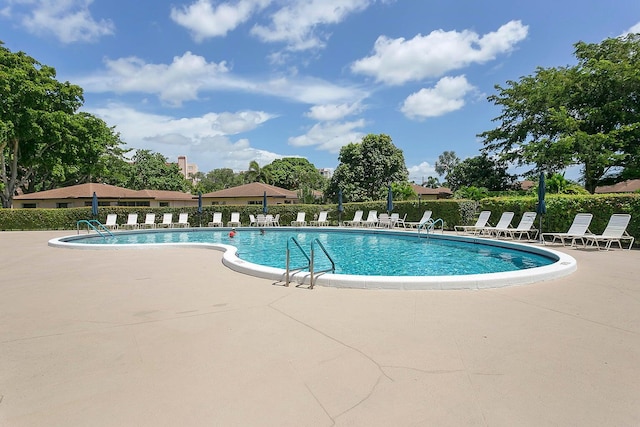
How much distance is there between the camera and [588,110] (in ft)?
78.9

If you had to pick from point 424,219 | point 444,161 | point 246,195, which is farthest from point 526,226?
point 444,161

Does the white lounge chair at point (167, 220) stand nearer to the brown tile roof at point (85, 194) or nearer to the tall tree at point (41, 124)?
the tall tree at point (41, 124)

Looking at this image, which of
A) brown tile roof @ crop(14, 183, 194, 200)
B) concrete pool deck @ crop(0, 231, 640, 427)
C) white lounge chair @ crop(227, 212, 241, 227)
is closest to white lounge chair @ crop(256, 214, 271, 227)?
white lounge chair @ crop(227, 212, 241, 227)

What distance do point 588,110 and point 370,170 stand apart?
56.0ft

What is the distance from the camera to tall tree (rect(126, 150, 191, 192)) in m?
47.6

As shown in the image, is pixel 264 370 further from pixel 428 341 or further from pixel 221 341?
pixel 428 341

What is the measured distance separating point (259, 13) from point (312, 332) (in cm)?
1580

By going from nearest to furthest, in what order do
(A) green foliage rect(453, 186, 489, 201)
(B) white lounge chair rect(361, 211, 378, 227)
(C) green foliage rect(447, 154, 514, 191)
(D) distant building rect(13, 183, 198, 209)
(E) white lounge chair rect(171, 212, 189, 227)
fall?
(B) white lounge chair rect(361, 211, 378, 227), (E) white lounge chair rect(171, 212, 189, 227), (A) green foliage rect(453, 186, 489, 201), (C) green foliage rect(447, 154, 514, 191), (D) distant building rect(13, 183, 198, 209)

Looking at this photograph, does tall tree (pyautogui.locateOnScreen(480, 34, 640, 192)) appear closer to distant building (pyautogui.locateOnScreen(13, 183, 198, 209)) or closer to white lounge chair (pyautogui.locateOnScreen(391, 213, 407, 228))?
white lounge chair (pyautogui.locateOnScreen(391, 213, 407, 228))

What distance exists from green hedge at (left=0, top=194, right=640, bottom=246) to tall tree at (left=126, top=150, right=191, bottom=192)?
26.9 m

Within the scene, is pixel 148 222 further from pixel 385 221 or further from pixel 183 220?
pixel 385 221

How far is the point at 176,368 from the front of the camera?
3039 millimetres

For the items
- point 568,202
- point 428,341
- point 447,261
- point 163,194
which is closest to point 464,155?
point 568,202

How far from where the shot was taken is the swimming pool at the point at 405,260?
19.2 feet
